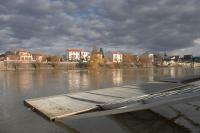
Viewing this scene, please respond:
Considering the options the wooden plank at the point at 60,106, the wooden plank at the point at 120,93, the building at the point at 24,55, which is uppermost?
the building at the point at 24,55

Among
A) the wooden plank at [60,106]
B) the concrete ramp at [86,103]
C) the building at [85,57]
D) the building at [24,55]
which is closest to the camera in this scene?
the concrete ramp at [86,103]

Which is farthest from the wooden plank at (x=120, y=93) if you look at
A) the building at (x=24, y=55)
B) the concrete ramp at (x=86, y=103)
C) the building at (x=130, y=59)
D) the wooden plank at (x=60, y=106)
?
the building at (x=24, y=55)

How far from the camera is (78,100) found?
1627 centimetres

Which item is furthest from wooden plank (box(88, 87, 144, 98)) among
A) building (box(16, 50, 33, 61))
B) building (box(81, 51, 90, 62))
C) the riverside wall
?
building (box(16, 50, 33, 61))

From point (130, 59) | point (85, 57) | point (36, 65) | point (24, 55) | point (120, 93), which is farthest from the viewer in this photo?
Result: point (85, 57)

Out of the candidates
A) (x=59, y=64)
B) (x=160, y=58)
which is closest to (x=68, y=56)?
(x=160, y=58)

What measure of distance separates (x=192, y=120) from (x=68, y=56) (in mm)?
180727

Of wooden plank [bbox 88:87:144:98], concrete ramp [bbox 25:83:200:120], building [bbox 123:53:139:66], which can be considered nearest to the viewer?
concrete ramp [bbox 25:83:200:120]

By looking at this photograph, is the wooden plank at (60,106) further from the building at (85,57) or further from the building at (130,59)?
the building at (130,59)

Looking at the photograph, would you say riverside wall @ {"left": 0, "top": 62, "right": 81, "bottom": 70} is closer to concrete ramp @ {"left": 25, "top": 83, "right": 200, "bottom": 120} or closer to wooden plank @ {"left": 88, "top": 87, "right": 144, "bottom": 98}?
wooden plank @ {"left": 88, "top": 87, "right": 144, "bottom": 98}

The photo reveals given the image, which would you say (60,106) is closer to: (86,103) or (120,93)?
(86,103)

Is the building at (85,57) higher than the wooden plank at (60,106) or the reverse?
higher

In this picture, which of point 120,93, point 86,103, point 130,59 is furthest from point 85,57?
point 86,103

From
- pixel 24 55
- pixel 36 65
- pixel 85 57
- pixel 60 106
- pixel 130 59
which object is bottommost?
pixel 60 106
